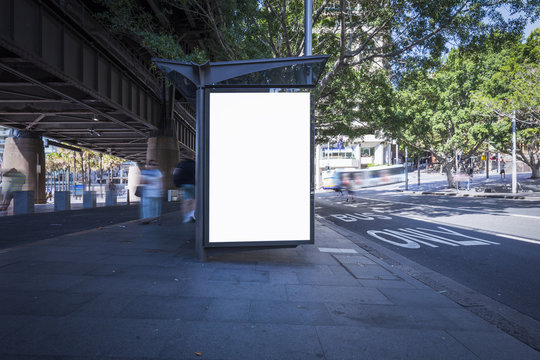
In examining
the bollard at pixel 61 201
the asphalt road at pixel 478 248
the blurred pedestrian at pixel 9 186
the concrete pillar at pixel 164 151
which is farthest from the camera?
the concrete pillar at pixel 164 151

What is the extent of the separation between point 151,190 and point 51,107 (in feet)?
51.7

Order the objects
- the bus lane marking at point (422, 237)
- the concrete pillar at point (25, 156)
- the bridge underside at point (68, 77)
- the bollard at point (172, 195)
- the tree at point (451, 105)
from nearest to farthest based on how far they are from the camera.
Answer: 1. the bus lane marking at point (422, 237)
2. the bridge underside at point (68, 77)
3. the concrete pillar at point (25, 156)
4. the tree at point (451, 105)
5. the bollard at point (172, 195)

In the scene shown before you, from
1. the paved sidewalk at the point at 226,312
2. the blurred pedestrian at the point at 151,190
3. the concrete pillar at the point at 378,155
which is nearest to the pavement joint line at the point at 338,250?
the paved sidewalk at the point at 226,312

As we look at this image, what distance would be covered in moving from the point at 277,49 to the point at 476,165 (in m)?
62.3

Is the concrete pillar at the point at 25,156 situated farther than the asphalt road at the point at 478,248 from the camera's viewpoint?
Yes

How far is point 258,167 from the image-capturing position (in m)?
4.93

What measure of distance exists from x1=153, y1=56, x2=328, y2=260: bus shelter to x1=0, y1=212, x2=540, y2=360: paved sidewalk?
635 mm

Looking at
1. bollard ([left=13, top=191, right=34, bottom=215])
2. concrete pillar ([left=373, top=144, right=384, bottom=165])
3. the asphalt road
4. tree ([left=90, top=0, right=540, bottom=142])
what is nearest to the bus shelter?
the asphalt road

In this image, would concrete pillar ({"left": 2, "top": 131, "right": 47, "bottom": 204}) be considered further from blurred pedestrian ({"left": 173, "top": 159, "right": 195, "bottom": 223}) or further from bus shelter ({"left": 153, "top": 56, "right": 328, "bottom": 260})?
bus shelter ({"left": 153, "top": 56, "right": 328, "bottom": 260})

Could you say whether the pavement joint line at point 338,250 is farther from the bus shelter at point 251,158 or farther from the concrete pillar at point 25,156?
the concrete pillar at point 25,156

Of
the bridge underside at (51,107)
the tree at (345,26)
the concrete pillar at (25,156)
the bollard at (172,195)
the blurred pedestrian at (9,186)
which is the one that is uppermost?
the tree at (345,26)

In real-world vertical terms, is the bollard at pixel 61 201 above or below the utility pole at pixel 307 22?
below

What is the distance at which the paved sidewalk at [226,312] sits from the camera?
8.23ft

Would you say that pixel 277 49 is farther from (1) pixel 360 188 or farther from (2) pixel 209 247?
(1) pixel 360 188
